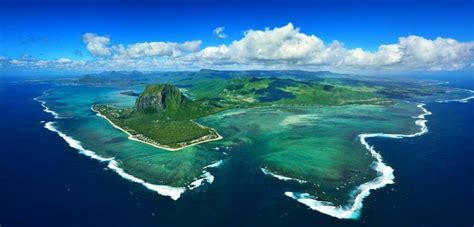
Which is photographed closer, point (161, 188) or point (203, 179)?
point (161, 188)

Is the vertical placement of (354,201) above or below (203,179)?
below

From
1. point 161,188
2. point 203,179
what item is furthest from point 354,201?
point 161,188

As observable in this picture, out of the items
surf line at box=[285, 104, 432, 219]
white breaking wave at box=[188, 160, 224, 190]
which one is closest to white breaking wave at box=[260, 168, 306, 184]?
surf line at box=[285, 104, 432, 219]

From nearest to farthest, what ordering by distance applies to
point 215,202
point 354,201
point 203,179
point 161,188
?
point 354,201
point 215,202
point 161,188
point 203,179

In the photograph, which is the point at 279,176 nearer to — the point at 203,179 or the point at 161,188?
the point at 203,179

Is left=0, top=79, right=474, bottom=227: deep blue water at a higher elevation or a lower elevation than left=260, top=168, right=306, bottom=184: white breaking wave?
lower

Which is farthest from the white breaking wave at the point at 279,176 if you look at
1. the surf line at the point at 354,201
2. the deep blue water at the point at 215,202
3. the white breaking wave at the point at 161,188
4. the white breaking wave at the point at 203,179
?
the white breaking wave at the point at 161,188

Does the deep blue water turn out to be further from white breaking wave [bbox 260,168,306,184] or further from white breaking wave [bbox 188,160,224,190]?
white breaking wave [bbox 260,168,306,184]

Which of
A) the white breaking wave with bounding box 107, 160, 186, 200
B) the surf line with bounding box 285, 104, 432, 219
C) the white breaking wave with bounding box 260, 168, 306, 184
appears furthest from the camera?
the white breaking wave with bounding box 260, 168, 306, 184

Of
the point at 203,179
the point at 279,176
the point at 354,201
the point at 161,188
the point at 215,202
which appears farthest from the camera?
the point at 279,176

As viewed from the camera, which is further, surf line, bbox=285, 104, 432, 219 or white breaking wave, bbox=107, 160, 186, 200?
white breaking wave, bbox=107, 160, 186, 200

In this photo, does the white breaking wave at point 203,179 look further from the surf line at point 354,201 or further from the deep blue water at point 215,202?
the surf line at point 354,201

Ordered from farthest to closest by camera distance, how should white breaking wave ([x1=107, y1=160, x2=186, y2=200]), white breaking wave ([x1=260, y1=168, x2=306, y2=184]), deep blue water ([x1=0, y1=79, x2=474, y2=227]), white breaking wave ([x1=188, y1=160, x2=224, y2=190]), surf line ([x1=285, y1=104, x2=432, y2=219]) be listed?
white breaking wave ([x1=260, y1=168, x2=306, y2=184]) < white breaking wave ([x1=188, y1=160, x2=224, y2=190]) < white breaking wave ([x1=107, y1=160, x2=186, y2=200]) < surf line ([x1=285, y1=104, x2=432, y2=219]) < deep blue water ([x1=0, y1=79, x2=474, y2=227])
